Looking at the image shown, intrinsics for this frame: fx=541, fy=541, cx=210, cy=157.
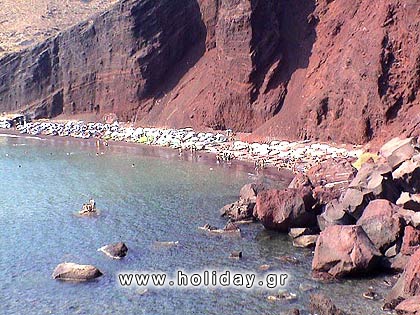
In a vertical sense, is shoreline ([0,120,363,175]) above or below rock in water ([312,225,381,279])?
above

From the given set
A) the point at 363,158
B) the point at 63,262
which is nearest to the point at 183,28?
the point at 363,158

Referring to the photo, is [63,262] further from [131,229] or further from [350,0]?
[350,0]

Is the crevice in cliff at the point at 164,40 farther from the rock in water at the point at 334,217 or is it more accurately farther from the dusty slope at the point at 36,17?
the rock in water at the point at 334,217

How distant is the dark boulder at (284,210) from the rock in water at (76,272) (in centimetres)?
1129

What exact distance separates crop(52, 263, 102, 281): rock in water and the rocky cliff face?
3179cm

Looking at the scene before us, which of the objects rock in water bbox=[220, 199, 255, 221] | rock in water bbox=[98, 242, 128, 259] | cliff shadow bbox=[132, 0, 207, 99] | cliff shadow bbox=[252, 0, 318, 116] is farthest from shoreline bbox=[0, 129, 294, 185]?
rock in water bbox=[98, 242, 128, 259]

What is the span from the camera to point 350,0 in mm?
72375

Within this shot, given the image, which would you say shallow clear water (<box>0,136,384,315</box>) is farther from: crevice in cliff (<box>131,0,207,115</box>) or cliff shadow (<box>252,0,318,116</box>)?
crevice in cliff (<box>131,0,207,115</box>)

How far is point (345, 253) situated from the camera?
83.7ft

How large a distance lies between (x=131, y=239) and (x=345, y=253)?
13441 millimetres

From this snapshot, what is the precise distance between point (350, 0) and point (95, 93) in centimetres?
5475

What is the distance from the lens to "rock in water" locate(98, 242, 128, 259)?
97.6 feet

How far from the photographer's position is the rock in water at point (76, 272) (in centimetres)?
2634

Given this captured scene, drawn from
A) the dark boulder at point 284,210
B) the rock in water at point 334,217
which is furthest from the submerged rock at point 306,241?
the dark boulder at point 284,210
